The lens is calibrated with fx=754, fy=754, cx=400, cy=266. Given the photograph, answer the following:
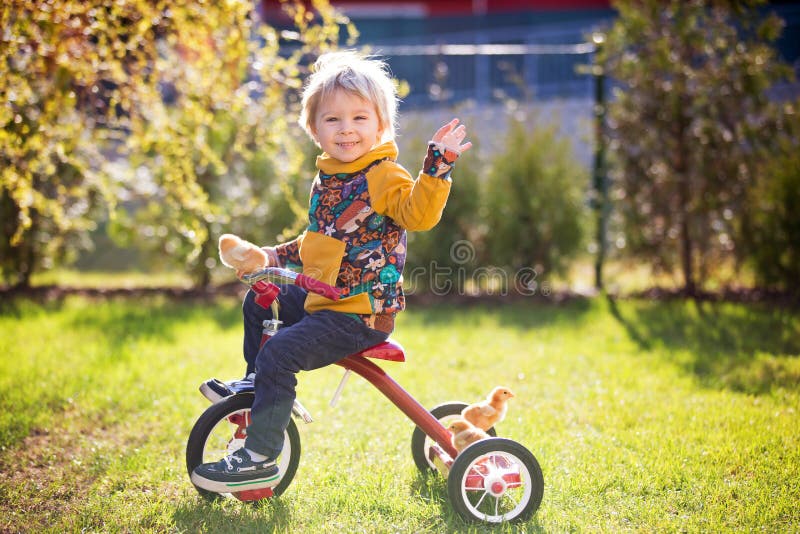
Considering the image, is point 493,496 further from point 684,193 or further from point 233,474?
point 684,193

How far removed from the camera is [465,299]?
255 inches

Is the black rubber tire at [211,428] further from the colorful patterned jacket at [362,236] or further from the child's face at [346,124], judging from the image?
the child's face at [346,124]

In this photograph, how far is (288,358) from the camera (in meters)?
2.56

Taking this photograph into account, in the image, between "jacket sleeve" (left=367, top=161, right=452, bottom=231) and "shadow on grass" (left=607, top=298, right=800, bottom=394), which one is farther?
"shadow on grass" (left=607, top=298, right=800, bottom=394)

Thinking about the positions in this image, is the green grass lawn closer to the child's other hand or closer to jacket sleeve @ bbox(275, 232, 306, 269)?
jacket sleeve @ bbox(275, 232, 306, 269)

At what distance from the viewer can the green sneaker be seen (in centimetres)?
259

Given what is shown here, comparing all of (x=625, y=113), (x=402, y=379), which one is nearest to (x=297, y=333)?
(x=402, y=379)

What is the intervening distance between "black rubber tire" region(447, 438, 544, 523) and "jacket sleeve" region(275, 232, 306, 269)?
0.98 m

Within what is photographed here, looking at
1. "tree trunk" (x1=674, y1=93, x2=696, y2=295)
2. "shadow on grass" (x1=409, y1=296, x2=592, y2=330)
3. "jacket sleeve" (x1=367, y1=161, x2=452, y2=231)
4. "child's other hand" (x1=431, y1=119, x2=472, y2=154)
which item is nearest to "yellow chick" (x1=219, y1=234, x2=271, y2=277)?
"jacket sleeve" (x1=367, y1=161, x2=452, y2=231)

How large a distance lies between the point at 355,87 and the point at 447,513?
158 centimetres

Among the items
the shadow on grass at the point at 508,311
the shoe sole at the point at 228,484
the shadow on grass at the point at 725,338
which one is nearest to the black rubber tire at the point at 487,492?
the shoe sole at the point at 228,484

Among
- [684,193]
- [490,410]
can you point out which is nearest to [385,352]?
[490,410]

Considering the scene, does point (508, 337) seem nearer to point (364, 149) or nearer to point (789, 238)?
point (789, 238)

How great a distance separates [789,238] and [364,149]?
4.50 metres
